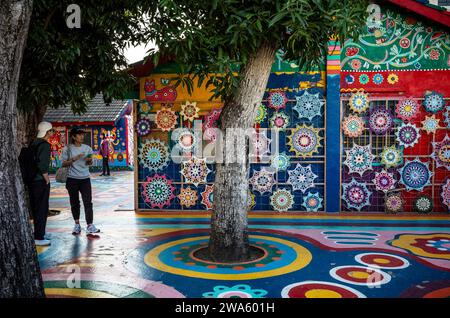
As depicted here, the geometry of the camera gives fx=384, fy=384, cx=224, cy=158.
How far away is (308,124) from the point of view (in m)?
8.71

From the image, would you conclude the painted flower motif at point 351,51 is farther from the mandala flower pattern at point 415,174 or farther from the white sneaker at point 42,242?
the white sneaker at point 42,242

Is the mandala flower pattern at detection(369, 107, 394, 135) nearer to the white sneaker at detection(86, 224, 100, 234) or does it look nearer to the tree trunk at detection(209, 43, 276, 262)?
the tree trunk at detection(209, 43, 276, 262)

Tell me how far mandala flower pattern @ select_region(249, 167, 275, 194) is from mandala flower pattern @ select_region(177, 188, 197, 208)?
1.38m

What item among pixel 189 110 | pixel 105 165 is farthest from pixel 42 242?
pixel 105 165

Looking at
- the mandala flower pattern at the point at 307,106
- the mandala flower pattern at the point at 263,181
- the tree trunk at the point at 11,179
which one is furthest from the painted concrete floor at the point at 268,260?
the mandala flower pattern at the point at 307,106

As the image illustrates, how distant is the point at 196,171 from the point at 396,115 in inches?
183

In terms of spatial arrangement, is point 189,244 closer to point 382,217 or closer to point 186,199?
point 186,199

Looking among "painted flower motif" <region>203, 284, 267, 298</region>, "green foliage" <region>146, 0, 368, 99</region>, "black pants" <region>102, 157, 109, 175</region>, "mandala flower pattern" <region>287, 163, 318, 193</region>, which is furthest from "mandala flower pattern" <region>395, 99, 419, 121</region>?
"black pants" <region>102, 157, 109, 175</region>

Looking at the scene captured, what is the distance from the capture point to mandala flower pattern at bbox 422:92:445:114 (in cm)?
830

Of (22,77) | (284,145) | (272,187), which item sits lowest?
(272,187)

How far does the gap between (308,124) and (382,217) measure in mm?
2559

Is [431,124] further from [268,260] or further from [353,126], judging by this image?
[268,260]

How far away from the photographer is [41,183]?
5.98m
